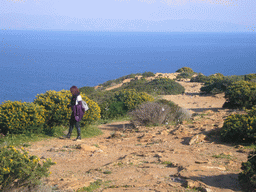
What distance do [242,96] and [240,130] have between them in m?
7.25

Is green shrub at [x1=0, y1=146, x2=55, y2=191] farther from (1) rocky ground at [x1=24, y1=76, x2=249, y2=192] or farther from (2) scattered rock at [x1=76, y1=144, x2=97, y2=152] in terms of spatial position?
(2) scattered rock at [x1=76, y1=144, x2=97, y2=152]

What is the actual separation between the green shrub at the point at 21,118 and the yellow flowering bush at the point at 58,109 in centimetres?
46

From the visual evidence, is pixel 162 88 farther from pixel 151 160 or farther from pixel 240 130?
pixel 151 160

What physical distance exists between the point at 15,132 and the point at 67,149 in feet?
7.19

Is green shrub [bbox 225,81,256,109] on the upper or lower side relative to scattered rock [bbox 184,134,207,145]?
upper

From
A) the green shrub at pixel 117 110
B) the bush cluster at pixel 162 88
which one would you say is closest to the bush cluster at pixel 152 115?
the green shrub at pixel 117 110

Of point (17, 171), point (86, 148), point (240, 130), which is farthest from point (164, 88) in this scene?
point (17, 171)

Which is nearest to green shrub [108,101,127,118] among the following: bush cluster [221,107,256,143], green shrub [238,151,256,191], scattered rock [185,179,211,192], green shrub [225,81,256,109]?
green shrub [225,81,256,109]

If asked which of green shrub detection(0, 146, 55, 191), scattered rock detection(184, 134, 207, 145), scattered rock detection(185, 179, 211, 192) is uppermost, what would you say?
green shrub detection(0, 146, 55, 191)

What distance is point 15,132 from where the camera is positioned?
8609 mm

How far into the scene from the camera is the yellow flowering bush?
9.46 meters

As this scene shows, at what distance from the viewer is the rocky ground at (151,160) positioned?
481 centimetres

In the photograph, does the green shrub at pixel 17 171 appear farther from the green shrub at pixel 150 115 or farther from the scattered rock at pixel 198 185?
the green shrub at pixel 150 115

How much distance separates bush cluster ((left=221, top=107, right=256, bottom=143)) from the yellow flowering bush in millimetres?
4630
